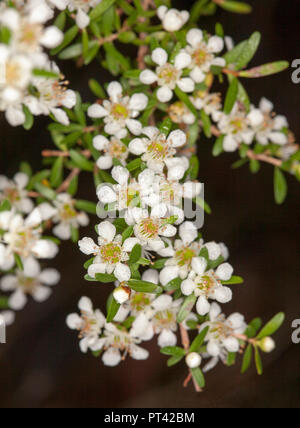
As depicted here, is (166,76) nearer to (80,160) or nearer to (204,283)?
(80,160)

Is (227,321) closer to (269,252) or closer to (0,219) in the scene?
(0,219)

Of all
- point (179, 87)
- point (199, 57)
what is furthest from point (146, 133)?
point (199, 57)

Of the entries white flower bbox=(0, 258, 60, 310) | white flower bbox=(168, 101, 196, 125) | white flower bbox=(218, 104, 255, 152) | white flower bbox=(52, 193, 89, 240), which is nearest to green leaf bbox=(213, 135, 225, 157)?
white flower bbox=(218, 104, 255, 152)

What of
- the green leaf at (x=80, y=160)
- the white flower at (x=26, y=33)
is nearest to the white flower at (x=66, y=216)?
the green leaf at (x=80, y=160)

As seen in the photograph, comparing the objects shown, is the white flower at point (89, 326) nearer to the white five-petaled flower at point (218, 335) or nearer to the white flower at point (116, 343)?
the white flower at point (116, 343)

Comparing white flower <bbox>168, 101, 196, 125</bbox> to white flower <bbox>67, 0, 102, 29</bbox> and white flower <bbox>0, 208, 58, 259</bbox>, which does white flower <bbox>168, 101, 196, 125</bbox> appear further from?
white flower <bbox>0, 208, 58, 259</bbox>

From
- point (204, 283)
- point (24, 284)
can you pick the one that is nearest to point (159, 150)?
point (204, 283)
